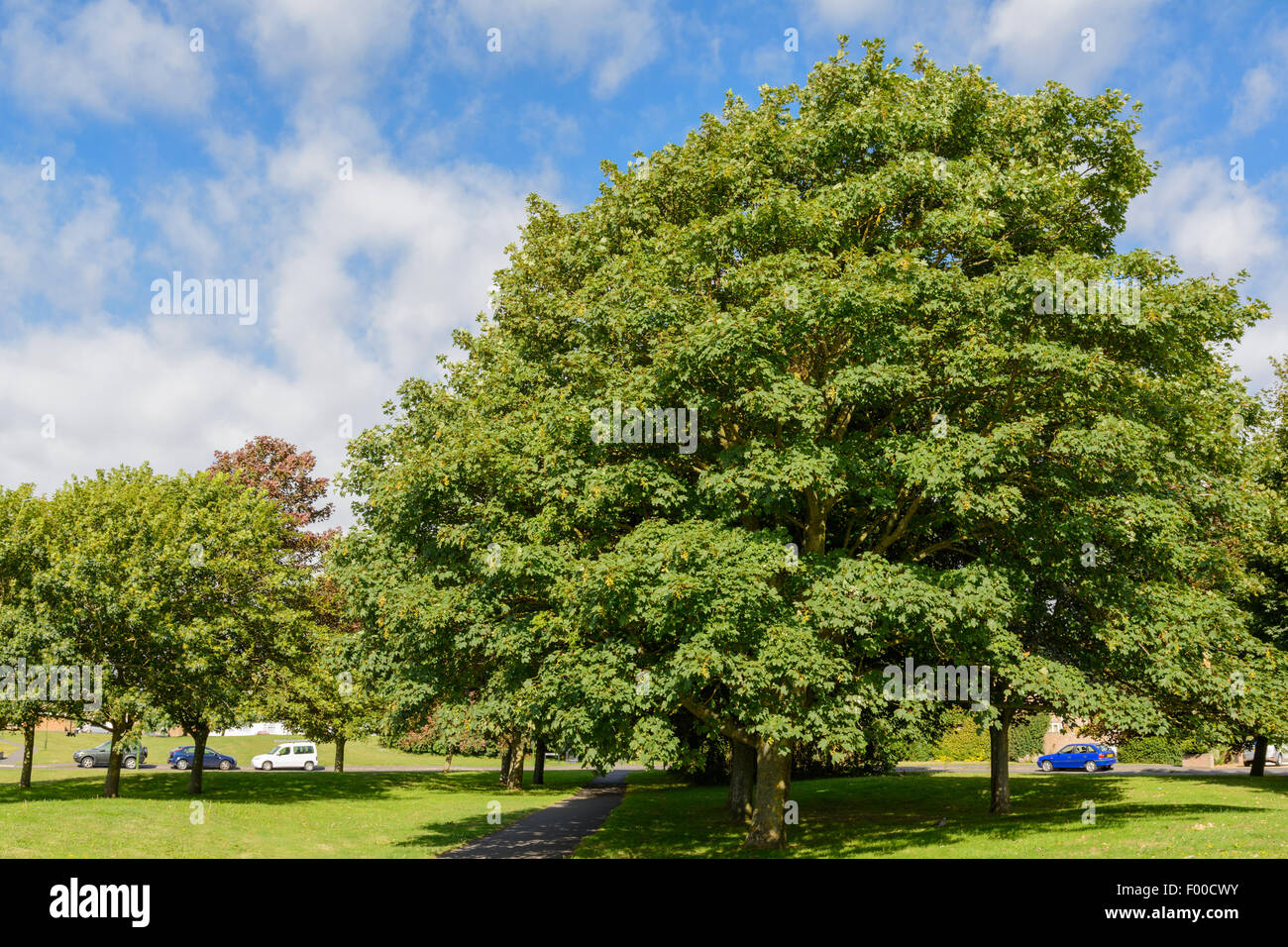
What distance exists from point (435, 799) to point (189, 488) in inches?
582

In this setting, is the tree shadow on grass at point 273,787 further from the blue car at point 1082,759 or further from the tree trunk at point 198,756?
the blue car at point 1082,759

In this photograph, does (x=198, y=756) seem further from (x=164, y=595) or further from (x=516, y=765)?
(x=516, y=765)

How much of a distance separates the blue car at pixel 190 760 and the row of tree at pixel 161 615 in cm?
1923

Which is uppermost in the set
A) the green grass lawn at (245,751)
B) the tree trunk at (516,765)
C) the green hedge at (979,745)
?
the tree trunk at (516,765)

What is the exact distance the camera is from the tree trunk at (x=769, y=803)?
18891 mm

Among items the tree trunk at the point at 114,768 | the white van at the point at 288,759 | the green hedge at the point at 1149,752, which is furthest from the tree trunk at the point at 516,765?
the green hedge at the point at 1149,752

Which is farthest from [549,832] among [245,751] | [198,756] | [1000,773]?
[245,751]

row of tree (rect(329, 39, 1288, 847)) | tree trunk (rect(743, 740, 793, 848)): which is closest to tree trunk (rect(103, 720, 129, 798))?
row of tree (rect(329, 39, 1288, 847))

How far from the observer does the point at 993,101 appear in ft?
64.8

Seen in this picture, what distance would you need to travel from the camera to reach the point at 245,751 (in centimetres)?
6725

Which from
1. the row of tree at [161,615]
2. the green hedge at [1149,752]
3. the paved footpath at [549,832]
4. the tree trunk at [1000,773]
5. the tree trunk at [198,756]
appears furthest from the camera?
the green hedge at [1149,752]

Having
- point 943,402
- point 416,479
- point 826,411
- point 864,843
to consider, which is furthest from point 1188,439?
point 416,479

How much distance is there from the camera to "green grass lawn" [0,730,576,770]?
6072cm

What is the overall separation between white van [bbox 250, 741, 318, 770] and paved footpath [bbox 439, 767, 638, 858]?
26966 mm
